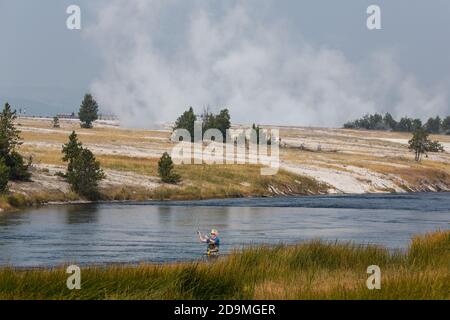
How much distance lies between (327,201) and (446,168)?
6775cm

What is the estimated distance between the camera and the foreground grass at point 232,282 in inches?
781

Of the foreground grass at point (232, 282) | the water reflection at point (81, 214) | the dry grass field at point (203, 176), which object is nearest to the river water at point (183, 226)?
the water reflection at point (81, 214)

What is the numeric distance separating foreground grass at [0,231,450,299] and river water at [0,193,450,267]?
326 inches

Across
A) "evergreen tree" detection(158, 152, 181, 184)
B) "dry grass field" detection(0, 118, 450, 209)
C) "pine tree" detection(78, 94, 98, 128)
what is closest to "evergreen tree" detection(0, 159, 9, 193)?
"dry grass field" detection(0, 118, 450, 209)

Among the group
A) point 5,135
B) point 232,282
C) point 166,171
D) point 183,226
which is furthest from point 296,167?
point 232,282

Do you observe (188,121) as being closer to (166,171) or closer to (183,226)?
(166,171)

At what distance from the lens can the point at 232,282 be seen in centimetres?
2341

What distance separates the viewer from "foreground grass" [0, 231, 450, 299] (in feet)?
65.1

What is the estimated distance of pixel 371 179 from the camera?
123m

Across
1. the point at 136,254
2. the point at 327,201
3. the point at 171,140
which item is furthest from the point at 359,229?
the point at 171,140

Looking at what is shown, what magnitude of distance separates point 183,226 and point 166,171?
35705 millimetres
